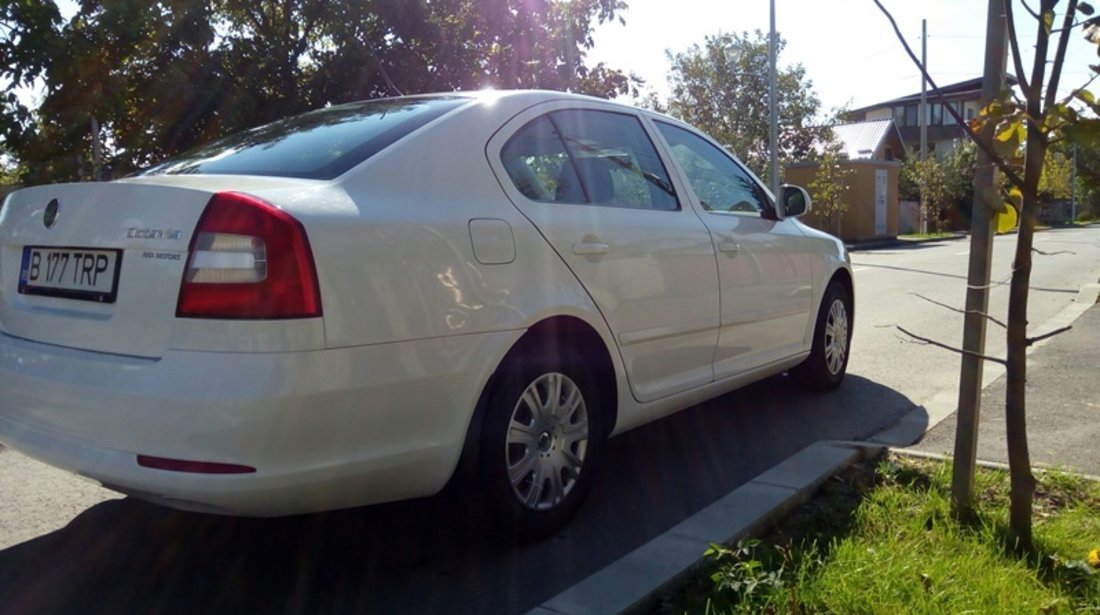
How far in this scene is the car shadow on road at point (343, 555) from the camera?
2977mm

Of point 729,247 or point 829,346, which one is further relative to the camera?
point 829,346

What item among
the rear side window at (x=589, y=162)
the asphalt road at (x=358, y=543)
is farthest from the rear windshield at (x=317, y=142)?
the asphalt road at (x=358, y=543)

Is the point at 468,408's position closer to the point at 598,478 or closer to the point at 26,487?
the point at 598,478

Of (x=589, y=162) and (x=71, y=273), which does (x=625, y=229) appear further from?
(x=71, y=273)

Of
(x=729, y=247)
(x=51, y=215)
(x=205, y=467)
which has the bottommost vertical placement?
(x=205, y=467)

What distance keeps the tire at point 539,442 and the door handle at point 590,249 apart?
384 mm

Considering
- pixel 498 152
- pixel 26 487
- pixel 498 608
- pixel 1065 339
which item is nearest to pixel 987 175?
pixel 498 152

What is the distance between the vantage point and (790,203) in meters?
5.13

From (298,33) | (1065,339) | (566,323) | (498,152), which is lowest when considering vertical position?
(1065,339)

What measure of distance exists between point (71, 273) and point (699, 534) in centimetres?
227

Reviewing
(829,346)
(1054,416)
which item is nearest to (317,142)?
(829,346)

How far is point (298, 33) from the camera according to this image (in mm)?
10297

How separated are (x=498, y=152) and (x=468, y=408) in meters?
0.97

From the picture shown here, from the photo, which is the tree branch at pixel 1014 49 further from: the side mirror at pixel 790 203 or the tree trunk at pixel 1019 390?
the side mirror at pixel 790 203
